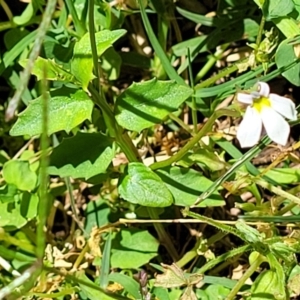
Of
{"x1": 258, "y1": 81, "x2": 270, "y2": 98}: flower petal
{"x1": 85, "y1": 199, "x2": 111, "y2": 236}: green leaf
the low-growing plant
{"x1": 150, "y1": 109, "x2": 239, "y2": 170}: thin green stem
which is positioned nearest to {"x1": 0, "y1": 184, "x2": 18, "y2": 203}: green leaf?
the low-growing plant

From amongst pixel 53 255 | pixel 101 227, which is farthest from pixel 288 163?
pixel 53 255

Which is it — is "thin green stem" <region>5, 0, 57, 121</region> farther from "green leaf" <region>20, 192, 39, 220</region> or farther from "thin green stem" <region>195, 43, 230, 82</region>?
"thin green stem" <region>195, 43, 230, 82</region>

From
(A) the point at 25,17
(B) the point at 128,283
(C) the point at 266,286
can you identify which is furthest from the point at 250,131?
(A) the point at 25,17

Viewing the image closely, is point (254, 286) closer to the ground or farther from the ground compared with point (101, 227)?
closer to the ground

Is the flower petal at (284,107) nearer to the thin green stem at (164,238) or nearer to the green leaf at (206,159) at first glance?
the green leaf at (206,159)

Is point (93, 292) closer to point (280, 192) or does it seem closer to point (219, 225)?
point (219, 225)

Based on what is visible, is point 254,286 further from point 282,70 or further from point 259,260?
point 282,70
